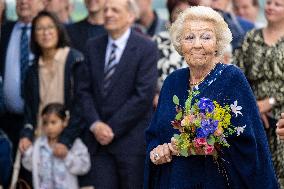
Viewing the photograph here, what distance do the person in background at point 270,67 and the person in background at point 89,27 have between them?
1784 millimetres

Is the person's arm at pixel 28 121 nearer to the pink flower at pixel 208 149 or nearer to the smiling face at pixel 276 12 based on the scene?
the smiling face at pixel 276 12

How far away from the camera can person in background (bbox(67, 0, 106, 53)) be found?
987 centimetres

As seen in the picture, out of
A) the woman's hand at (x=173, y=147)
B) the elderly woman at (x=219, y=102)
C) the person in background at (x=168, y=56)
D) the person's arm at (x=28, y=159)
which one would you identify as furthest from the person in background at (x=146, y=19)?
the woman's hand at (x=173, y=147)

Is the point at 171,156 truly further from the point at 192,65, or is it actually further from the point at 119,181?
the point at 119,181

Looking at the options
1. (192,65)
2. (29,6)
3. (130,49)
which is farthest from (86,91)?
(192,65)

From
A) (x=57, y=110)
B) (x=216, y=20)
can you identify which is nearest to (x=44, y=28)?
(x=57, y=110)

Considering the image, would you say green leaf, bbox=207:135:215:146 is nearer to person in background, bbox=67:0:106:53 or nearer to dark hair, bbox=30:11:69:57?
dark hair, bbox=30:11:69:57

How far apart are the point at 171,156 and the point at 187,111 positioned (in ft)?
1.09

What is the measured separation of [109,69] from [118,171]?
0.88 meters

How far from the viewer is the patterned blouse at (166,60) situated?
9.20 m

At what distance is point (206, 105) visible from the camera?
604 centimetres

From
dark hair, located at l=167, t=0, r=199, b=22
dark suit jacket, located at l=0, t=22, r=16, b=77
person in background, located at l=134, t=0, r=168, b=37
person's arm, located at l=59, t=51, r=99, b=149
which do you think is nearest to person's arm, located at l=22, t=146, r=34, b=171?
person's arm, located at l=59, t=51, r=99, b=149

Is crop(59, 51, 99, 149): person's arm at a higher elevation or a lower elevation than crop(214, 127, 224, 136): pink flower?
higher

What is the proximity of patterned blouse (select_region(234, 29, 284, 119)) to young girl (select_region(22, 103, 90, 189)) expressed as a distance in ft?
5.32
